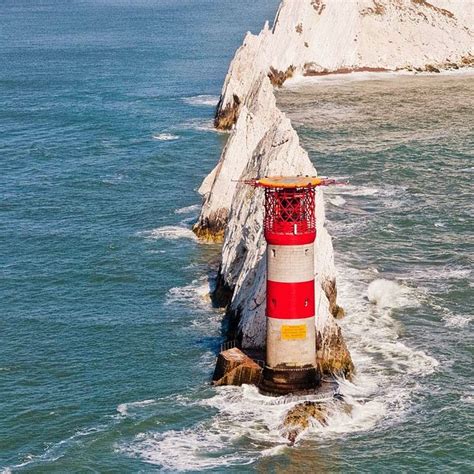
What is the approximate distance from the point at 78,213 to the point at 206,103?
47.0 meters

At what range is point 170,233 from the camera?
7938 cm

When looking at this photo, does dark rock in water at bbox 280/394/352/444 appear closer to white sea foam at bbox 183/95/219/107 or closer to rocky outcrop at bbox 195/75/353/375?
rocky outcrop at bbox 195/75/353/375

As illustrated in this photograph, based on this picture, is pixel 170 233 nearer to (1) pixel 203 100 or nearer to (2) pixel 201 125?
(2) pixel 201 125

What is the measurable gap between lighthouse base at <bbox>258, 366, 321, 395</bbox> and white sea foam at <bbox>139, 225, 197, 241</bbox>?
27861 mm

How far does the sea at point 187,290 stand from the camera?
48.6 metres

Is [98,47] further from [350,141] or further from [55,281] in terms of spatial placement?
[55,281]

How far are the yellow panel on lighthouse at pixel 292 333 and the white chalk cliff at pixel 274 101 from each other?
9.96ft

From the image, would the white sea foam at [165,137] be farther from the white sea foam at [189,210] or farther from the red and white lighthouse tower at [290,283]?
the red and white lighthouse tower at [290,283]

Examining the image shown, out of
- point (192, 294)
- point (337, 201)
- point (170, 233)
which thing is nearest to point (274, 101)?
point (337, 201)

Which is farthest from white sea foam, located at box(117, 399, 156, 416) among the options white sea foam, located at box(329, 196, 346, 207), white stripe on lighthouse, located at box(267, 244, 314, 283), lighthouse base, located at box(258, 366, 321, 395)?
white sea foam, located at box(329, 196, 346, 207)

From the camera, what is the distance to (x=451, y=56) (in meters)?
152

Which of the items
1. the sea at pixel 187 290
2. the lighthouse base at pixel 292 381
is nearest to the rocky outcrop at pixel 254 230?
the sea at pixel 187 290

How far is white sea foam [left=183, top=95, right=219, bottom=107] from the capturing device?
128387mm

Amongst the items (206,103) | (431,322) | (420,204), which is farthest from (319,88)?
(431,322)
